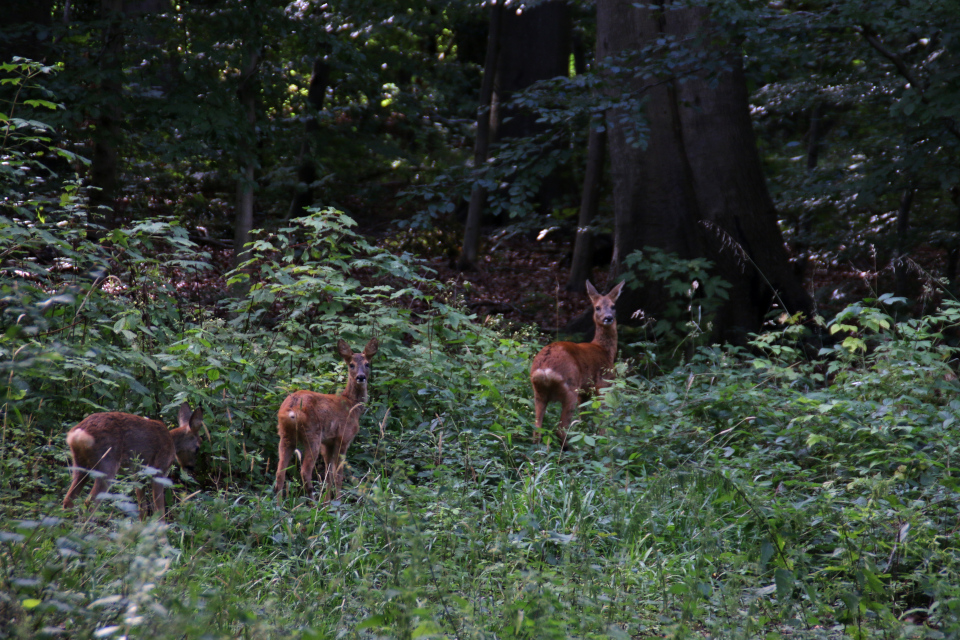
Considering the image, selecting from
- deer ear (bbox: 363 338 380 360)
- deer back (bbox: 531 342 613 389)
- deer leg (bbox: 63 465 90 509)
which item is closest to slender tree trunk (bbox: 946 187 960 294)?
deer back (bbox: 531 342 613 389)

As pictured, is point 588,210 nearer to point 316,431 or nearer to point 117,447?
point 316,431

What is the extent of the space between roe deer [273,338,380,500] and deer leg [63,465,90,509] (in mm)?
1060

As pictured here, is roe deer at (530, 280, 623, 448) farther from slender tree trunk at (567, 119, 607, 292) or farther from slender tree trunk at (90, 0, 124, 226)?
slender tree trunk at (567, 119, 607, 292)

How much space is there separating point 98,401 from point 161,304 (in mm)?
934

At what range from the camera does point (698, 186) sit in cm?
970

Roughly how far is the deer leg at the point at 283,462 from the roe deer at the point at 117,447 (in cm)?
55

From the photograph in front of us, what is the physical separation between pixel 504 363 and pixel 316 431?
82.5 inches

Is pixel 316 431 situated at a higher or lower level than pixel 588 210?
lower

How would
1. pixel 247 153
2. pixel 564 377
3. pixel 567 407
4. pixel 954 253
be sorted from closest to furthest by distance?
1. pixel 564 377
2. pixel 567 407
3. pixel 247 153
4. pixel 954 253

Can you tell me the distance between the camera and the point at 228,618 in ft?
8.76

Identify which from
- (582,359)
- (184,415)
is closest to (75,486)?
(184,415)

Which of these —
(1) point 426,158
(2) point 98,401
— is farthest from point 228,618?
(1) point 426,158

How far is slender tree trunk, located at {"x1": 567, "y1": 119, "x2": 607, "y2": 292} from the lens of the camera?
13.3 m

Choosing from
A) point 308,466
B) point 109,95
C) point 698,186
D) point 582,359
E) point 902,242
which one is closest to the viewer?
point 308,466
